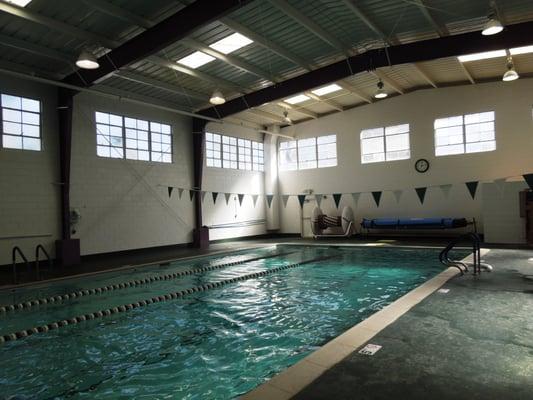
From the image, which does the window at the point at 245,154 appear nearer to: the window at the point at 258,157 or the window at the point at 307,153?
the window at the point at 258,157

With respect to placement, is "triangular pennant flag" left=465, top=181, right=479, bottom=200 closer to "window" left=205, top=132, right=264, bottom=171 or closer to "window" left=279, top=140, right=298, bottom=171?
"window" left=279, top=140, right=298, bottom=171

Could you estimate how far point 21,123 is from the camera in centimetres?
946

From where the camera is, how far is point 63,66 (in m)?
9.49

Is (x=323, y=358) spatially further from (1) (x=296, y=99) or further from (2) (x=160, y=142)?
(1) (x=296, y=99)

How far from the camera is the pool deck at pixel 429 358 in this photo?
2482 millimetres

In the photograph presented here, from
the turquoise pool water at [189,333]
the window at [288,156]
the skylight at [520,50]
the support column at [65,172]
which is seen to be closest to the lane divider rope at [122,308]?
the turquoise pool water at [189,333]

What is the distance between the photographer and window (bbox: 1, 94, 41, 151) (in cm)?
920

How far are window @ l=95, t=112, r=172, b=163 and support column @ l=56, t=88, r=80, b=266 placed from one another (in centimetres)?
114

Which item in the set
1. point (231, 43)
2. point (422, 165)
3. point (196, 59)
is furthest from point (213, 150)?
point (422, 165)

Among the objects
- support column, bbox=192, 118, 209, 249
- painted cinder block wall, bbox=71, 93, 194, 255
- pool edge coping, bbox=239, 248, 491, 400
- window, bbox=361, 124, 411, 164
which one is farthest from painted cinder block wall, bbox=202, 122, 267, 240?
pool edge coping, bbox=239, 248, 491, 400

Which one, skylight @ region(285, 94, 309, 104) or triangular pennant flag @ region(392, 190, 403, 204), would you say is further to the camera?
triangular pennant flag @ region(392, 190, 403, 204)

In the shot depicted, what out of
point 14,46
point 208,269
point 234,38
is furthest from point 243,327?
point 14,46

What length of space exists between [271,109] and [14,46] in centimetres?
901

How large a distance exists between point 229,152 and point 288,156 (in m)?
3.20
